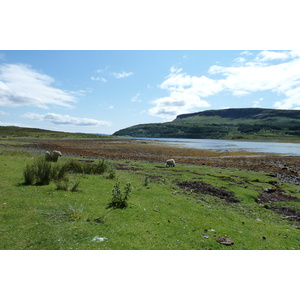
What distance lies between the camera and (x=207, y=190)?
16844mm

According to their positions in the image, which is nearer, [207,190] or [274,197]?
[274,197]

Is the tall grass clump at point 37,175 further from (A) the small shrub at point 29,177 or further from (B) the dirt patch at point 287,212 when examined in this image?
(B) the dirt patch at point 287,212

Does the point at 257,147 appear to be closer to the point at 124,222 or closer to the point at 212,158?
the point at 212,158

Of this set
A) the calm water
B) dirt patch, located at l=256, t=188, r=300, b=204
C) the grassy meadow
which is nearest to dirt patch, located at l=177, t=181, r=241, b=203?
the grassy meadow

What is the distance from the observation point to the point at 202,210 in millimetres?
11109

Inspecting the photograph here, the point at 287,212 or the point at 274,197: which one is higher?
the point at 287,212

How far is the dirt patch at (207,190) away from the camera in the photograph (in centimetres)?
1520

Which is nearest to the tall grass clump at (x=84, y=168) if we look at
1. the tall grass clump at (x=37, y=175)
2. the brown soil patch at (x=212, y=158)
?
the tall grass clump at (x=37, y=175)

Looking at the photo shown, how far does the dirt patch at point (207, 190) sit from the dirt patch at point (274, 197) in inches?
82.7

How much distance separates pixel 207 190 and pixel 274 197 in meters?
5.21

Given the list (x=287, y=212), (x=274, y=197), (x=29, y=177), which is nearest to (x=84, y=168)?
(x=29, y=177)

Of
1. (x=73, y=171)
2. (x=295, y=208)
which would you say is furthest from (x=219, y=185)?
(x=73, y=171)

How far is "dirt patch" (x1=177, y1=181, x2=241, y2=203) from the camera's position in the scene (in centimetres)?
1520

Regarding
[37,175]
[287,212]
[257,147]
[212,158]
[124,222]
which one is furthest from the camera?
[257,147]
